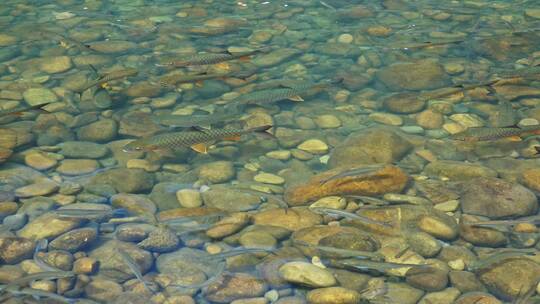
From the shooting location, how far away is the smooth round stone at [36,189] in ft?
21.3

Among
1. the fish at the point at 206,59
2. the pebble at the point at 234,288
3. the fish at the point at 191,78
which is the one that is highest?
the fish at the point at 206,59

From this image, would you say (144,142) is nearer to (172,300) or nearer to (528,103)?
(172,300)

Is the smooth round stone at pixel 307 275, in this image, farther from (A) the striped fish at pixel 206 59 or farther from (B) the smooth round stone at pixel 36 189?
(A) the striped fish at pixel 206 59

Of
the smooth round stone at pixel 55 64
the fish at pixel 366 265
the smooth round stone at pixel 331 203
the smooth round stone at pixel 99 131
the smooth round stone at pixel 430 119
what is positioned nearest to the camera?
the fish at pixel 366 265

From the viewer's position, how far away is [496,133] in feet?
24.1

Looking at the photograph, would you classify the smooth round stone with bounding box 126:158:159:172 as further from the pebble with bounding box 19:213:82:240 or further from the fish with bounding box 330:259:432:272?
the fish with bounding box 330:259:432:272

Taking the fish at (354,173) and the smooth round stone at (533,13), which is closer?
the fish at (354,173)

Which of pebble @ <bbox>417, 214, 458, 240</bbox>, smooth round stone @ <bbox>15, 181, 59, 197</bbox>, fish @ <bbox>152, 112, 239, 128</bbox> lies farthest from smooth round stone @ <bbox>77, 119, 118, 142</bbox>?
pebble @ <bbox>417, 214, 458, 240</bbox>

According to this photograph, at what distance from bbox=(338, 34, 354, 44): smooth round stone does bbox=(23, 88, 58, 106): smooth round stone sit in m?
4.97

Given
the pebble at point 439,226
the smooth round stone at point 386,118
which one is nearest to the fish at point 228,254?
the pebble at point 439,226

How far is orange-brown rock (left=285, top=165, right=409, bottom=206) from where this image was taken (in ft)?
21.2

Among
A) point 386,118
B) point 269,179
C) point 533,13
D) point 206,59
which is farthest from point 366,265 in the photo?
point 533,13

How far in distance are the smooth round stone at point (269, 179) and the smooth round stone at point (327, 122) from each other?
142cm

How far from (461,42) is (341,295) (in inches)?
273
